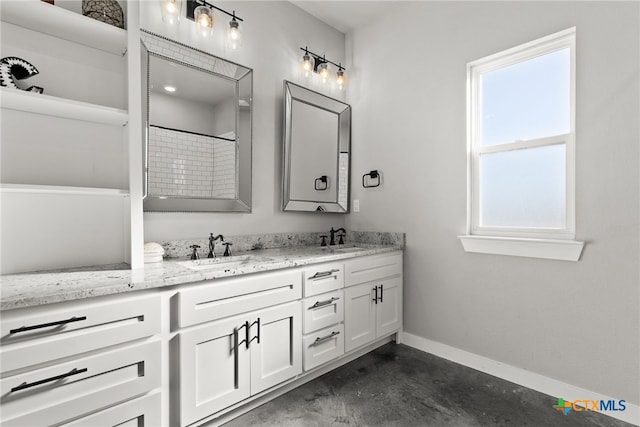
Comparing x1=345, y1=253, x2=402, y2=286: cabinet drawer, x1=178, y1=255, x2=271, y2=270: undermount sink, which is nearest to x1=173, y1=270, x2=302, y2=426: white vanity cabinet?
x1=178, y1=255, x2=271, y2=270: undermount sink

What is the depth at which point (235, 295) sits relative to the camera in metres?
1.75

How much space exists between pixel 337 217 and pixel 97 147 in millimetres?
2100

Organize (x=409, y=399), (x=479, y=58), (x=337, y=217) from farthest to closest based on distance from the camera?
1. (x=337, y=217)
2. (x=479, y=58)
3. (x=409, y=399)

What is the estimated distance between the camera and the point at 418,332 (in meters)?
2.81

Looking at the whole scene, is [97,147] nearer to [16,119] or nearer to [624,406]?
[16,119]

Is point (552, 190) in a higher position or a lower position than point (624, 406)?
higher

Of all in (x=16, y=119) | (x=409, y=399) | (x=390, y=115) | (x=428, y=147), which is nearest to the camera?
(x=16, y=119)

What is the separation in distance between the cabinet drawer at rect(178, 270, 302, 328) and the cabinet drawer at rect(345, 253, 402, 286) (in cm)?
49

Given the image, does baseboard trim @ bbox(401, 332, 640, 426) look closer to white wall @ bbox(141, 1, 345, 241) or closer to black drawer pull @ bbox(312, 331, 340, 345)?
black drawer pull @ bbox(312, 331, 340, 345)

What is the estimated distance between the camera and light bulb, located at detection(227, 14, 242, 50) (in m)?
2.35

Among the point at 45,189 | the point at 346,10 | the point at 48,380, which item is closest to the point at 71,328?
the point at 48,380

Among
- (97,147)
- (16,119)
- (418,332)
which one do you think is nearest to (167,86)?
(97,147)

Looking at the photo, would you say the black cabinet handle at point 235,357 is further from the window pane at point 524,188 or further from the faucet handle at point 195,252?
the window pane at point 524,188

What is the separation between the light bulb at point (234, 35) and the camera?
2.35 meters
